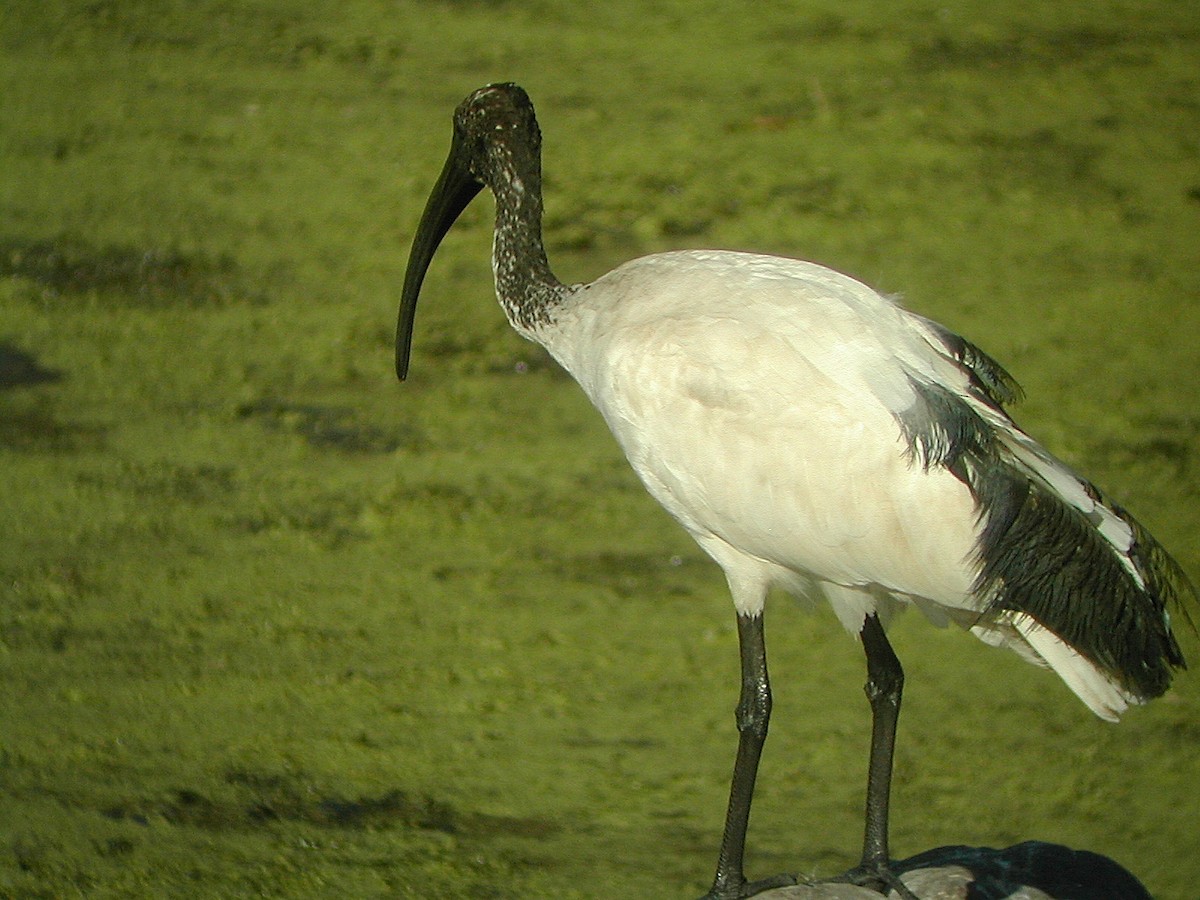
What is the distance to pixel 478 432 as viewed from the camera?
211 inches

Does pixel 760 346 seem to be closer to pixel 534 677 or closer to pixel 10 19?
pixel 534 677

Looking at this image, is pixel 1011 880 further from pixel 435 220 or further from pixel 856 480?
pixel 435 220

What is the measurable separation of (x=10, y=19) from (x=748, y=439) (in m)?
5.00

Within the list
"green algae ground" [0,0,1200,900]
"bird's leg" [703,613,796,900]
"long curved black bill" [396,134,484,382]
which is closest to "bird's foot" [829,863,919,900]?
"bird's leg" [703,613,796,900]

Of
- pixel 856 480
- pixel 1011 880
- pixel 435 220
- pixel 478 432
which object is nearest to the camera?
pixel 856 480

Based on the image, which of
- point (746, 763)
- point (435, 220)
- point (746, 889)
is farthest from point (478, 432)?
point (746, 889)

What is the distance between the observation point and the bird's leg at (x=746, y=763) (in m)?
3.10

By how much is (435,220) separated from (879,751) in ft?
4.94

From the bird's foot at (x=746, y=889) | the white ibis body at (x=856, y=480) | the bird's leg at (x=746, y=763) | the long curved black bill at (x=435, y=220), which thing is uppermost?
the long curved black bill at (x=435, y=220)

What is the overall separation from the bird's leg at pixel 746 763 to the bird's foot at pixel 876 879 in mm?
108

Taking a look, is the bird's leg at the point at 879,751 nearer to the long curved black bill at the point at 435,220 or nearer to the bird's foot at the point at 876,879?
the bird's foot at the point at 876,879

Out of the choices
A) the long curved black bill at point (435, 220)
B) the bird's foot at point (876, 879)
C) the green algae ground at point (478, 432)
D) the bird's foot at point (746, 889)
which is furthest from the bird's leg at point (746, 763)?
the long curved black bill at point (435, 220)

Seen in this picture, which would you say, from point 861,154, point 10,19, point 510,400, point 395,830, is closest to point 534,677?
point 395,830

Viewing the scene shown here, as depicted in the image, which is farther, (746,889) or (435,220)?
(435,220)
